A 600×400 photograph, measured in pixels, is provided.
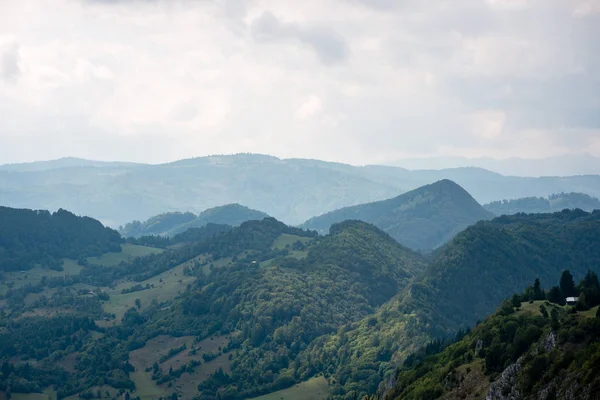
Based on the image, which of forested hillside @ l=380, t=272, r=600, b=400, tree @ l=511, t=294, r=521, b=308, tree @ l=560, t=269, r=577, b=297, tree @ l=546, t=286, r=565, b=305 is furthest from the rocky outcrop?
tree @ l=560, t=269, r=577, b=297

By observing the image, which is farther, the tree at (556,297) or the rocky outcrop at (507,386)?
the tree at (556,297)

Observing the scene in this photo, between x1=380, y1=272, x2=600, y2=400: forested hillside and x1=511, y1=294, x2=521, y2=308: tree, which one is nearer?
x1=380, y1=272, x2=600, y2=400: forested hillside

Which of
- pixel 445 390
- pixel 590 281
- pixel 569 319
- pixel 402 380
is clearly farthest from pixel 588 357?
pixel 402 380

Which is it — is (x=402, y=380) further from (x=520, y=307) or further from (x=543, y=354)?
(x=543, y=354)

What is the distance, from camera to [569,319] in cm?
10944

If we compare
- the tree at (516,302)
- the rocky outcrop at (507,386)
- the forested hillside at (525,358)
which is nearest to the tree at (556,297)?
the forested hillside at (525,358)

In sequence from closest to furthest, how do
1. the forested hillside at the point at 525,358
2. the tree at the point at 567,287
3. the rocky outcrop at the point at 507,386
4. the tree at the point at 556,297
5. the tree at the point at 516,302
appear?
the forested hillside at the point at 525,358
the rocky outcrop at the point at 507,386
the tree at the point at 556,297
the tree at the point at 567,287
the tree at the point at 516,302

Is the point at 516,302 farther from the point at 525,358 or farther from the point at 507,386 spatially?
the point at 507,386

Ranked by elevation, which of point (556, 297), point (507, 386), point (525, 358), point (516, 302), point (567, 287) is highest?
point (567, 287)

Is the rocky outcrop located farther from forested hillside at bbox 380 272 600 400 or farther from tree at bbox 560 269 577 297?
tree at bbox 560 269 577 297

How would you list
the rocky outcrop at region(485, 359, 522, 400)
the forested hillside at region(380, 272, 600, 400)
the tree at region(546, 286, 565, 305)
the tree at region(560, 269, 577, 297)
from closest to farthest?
the forested hillside at region(380, 272, 600, 400) < the rocky outcrop at region(485, 359, 522, 400) < the tree at region(546, 286, 565, 305) < the tree at region(560, 269, 577, 297)

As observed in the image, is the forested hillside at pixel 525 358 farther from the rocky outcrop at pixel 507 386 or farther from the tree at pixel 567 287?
the tree at pixel 567 287

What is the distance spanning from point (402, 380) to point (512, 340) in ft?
125

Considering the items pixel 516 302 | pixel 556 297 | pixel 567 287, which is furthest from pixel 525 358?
pixel 516 302
